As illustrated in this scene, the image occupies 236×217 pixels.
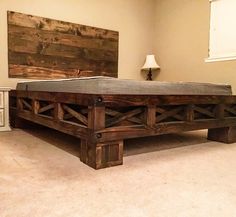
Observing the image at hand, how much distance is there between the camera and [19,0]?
3.10 m

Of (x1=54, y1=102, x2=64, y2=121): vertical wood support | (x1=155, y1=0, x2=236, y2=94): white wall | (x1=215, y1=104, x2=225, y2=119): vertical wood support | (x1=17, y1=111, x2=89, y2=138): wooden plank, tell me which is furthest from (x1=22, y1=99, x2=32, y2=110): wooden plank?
(x1=155, y1=0, x2=236, y2=94): white wall

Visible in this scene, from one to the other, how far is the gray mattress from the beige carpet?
473mm

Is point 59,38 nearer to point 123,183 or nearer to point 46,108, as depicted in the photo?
→ point 46,108

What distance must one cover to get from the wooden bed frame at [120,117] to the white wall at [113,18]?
1.41 metres

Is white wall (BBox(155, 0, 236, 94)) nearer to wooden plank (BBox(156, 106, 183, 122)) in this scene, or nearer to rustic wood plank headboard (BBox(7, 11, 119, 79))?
rustic wood plank headboard (BBox(7, 11, 119, 79))

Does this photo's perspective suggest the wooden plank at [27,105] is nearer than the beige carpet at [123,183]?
No

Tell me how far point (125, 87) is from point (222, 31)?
2412mm

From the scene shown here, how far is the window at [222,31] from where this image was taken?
3248 mm

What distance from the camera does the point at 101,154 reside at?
149 cm

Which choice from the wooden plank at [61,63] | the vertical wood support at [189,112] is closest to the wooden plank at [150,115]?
the vertical wood support at [189,112]

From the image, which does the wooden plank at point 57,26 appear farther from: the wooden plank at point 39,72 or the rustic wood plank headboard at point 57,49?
the wooden plank at point 39,72

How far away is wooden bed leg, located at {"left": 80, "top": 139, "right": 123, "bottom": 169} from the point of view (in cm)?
147

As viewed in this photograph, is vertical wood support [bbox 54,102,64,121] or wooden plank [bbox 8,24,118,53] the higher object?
wooden plank [bbox 8,24,118,53]

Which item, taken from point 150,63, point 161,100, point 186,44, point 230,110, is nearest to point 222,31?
point 186,44
